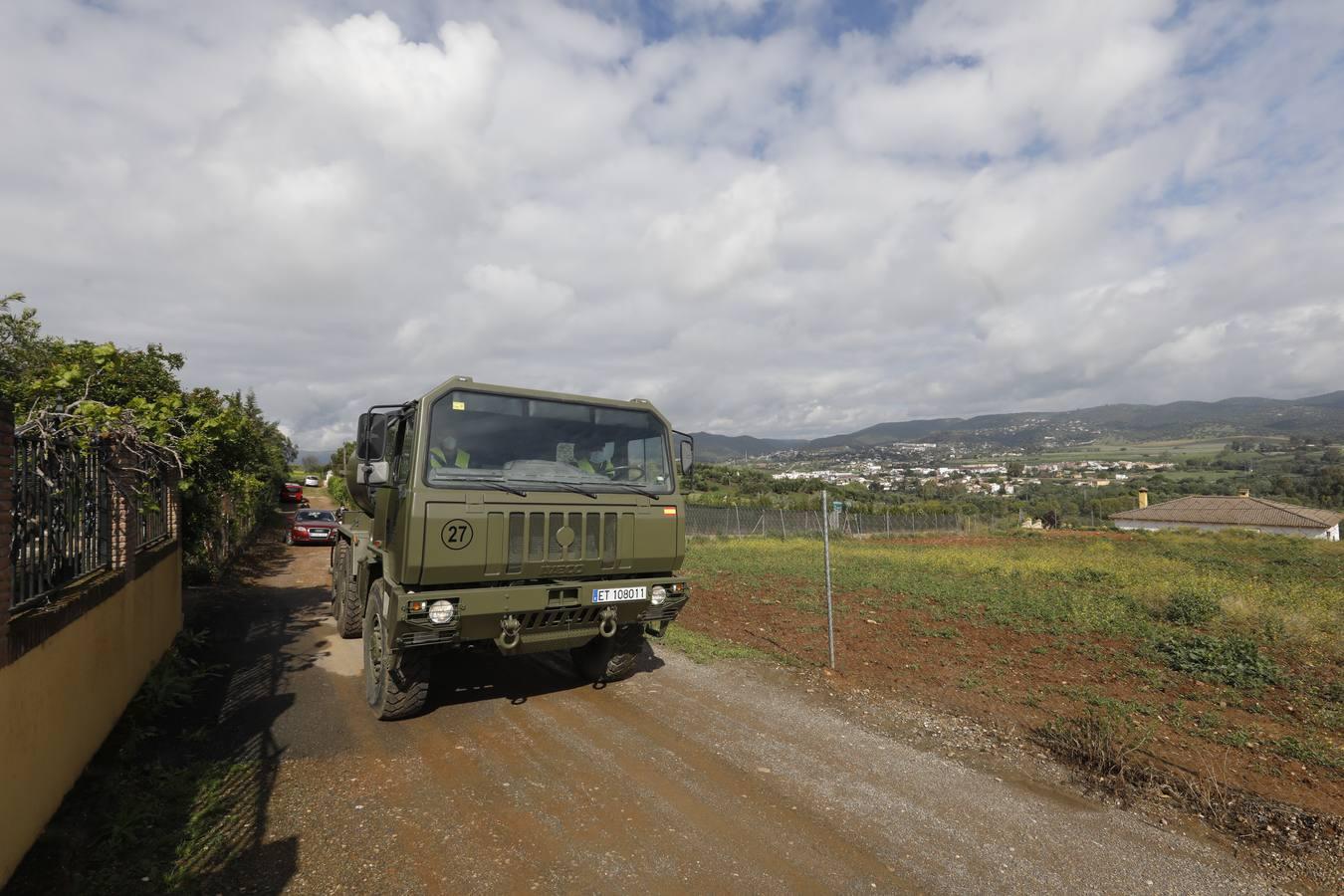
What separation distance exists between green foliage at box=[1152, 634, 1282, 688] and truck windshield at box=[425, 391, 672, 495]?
261 inches

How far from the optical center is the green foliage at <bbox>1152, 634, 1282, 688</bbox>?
7.03m

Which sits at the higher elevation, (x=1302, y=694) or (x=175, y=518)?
(x=175, y=518)

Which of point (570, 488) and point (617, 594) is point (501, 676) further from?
point (570, 488)

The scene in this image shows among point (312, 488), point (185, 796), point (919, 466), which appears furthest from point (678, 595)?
point (919, 466)

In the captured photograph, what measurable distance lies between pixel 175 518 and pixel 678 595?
294 inches

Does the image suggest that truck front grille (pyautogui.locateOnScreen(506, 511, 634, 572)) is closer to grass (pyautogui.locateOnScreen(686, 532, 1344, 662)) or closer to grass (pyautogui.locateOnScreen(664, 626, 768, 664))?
grass (pyautogui.locateOnScreen(664, 626, 768, 664))

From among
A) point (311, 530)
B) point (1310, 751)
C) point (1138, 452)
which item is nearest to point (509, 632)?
point (1310, 751)

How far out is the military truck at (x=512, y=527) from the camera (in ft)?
15.8

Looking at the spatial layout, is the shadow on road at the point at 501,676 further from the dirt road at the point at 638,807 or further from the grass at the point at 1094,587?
the grass at the point at 1094,587

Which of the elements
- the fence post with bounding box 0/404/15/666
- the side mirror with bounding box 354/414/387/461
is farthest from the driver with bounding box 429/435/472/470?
the fence post with bounding box 0/404/15/666

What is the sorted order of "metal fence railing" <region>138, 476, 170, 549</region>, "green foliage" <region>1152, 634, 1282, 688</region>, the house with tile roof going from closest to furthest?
"metal fence railing" <region>138, 476, 170, 549</region> < "green foliage" <region>1152, 634, 1282, 688</region> < the house with tile roof

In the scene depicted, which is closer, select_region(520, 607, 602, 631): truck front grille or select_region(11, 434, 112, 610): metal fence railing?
select_region(11, 434, 112, 610): metal fence railing

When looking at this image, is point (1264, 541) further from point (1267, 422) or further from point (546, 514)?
point (1267, 422)

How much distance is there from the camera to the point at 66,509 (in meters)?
4.72
